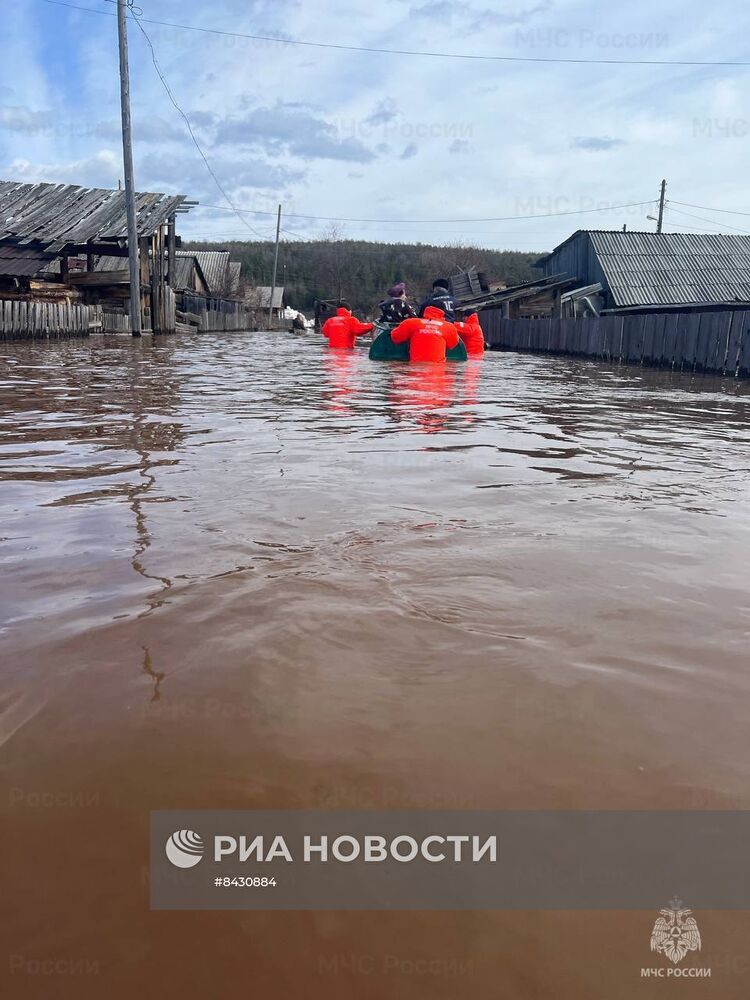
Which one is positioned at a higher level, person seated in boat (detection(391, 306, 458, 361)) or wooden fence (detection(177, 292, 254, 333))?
wooden fence (detection(177, 292, 254, 333))

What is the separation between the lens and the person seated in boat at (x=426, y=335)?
14.0 metres

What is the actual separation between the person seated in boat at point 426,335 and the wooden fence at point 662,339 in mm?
4557

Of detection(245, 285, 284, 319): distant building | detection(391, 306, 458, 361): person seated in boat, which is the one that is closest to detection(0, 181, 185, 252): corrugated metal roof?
detection(391, 306, 458, 361): person seated in boat

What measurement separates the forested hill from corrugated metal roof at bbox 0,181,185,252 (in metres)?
40.0

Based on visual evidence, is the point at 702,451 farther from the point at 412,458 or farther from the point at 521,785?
the point at 521,785

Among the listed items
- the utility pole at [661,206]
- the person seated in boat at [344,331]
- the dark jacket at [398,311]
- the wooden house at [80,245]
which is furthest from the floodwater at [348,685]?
the utility pole at [661,206]

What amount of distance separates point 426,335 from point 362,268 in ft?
206

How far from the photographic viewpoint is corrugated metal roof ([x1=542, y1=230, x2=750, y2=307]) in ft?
85.2

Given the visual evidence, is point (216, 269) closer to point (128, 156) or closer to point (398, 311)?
point (128, 156)

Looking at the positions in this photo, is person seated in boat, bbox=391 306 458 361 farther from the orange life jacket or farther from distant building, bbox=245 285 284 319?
distant building, bbox=245 285 284 319

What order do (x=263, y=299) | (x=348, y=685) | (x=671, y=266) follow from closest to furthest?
(x=348, y=685)
(x=671, y=266)
(x=263, y=299)

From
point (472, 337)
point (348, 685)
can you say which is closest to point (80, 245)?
point (472, 337)

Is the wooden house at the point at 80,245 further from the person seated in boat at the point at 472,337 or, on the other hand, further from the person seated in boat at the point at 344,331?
the person seated in boat at the point at 472,337

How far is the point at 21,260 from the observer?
2156cm
